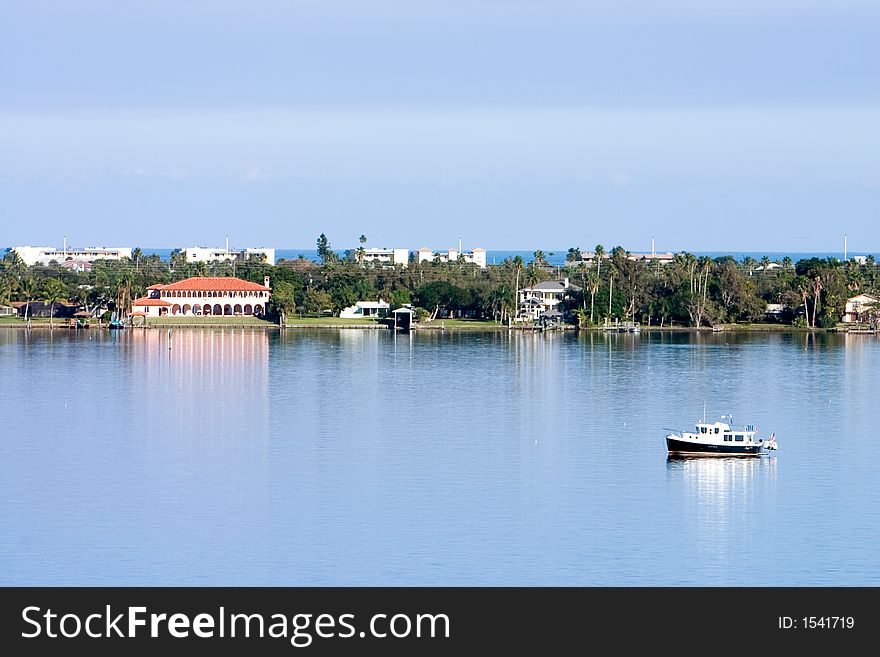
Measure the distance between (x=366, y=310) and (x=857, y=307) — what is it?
140 ft

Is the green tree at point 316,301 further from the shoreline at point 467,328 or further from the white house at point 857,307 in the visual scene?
the white house at point 857,307

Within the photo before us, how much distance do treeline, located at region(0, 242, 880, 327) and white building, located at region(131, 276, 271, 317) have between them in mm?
1984

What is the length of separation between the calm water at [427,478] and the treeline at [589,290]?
37607mm

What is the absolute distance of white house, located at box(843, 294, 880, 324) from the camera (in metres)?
117

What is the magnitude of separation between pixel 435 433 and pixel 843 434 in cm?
1511

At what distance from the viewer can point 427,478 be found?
40344 mm

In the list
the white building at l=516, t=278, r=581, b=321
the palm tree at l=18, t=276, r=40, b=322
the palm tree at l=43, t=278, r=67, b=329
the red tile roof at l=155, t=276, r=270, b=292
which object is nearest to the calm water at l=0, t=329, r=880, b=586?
the white building at l=516, t=278, r=581, b=321

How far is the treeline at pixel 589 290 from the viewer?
→ 376ft

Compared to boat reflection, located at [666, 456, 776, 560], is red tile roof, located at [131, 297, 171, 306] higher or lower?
higher

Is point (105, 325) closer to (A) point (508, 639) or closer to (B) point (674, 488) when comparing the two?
(B) point (674, 488)

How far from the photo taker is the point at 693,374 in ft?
240

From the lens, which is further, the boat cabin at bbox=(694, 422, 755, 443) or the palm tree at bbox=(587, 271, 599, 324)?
the palm tree at bbox=(587, 271, 599, 324)

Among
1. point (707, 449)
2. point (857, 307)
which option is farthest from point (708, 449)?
point (857, 307)

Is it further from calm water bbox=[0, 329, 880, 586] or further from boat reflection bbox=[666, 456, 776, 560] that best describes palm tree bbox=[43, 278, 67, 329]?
boat reflection bbox=[666, 456, 776, 560]
